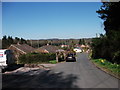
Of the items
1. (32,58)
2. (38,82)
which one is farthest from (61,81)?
(32,58)

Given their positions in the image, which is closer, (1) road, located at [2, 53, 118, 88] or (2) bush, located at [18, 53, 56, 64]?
(1) road, located at [2, 53, 118, 88]

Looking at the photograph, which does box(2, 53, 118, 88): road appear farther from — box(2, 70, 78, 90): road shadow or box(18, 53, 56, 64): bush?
box(18, 53, 56, 64): bush

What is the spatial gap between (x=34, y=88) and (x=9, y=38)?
98.7 metres

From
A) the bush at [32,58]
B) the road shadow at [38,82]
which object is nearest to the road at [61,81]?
the road shadow at [38,82]

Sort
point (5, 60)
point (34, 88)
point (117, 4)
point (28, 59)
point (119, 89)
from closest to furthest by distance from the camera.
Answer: point (119, 89) → point (34, 88) → point (5, 60) → point (117, 4) → point (28, 59)

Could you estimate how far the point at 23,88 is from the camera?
11.1 m

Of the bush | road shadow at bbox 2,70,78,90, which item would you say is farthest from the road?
the bush

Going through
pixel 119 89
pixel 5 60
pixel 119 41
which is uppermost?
pixel 119 41

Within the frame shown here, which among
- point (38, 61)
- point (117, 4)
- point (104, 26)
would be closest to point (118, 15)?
point (117, 4)

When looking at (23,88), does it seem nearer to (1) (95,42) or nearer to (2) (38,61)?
(2) (38,61)

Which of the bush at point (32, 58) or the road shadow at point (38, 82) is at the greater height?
the bush at point (32, 58)

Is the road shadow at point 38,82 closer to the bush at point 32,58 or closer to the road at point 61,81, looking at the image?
the road at point 61,81

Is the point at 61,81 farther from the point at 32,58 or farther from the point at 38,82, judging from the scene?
the point at 32,58

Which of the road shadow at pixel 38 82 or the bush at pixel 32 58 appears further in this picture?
the bush at pixel 32 58
